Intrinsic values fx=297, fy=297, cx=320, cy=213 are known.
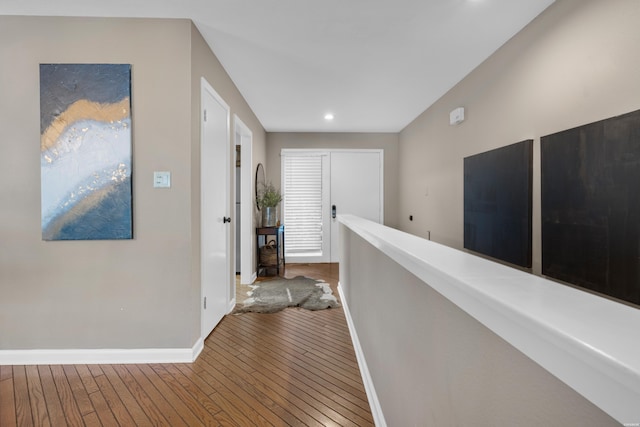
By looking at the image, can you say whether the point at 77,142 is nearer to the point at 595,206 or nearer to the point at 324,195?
the point at 595,206

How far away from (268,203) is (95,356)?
279cm

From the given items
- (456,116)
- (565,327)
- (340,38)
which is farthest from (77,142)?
(456,116)

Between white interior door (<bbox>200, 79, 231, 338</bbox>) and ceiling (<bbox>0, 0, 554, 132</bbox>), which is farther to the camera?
white interior door (<bbox>200, 79, 231, 338</bbox>)

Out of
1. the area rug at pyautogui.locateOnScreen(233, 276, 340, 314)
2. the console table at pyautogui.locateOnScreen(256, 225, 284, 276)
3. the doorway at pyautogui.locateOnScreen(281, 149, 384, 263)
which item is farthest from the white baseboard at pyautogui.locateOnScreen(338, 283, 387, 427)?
the doorway at pyautogui.locateOnScreen(281, 149, 384, 263)

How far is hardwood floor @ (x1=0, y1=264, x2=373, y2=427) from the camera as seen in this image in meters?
1.57

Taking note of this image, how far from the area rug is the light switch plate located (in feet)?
5.00

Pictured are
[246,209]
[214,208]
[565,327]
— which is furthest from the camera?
[246,209]

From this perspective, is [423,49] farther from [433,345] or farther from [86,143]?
[86,143]

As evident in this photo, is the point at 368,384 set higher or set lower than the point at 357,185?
lower

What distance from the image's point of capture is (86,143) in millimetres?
2041

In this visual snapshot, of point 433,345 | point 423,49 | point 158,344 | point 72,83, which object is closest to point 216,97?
point 72,83

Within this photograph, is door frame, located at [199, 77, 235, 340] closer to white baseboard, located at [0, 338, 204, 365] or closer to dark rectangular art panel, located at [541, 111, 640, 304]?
white baseboard, located at [0, 338, 204, 365]

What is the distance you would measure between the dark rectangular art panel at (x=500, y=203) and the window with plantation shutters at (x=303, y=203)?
286 centimetres

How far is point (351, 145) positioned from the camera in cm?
531
